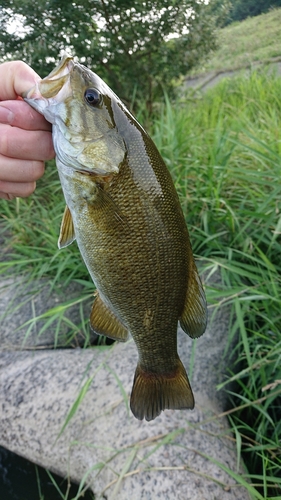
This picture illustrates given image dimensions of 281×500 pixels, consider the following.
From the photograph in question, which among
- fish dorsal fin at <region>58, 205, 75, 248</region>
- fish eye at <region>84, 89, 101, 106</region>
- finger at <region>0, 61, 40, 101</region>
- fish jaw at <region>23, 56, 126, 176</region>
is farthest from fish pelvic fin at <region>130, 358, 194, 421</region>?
finger at <region>0, 61, 40, 101</region>

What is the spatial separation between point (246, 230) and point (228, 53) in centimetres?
318

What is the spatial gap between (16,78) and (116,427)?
1549 mm

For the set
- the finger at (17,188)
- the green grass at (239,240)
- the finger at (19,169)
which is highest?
the finger at (19,169)

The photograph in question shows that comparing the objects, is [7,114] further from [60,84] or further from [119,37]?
[119,37]

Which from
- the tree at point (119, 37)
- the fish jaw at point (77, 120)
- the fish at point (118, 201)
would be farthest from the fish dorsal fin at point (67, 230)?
the tree at point (119, 37)

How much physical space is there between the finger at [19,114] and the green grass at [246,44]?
3.21 metres

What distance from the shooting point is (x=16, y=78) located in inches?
44.0

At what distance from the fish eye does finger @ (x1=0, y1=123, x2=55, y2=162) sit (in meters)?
0.18

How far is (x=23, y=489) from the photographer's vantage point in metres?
2.18

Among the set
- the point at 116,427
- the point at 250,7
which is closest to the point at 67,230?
the point at 116,427

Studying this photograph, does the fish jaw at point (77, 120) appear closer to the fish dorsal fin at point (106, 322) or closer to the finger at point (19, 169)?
the finger at point (19, 169)

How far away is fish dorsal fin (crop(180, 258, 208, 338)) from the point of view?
109 cm

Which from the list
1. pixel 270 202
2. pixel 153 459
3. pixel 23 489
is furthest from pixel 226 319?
pixel 23 489

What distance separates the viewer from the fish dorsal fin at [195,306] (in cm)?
109
